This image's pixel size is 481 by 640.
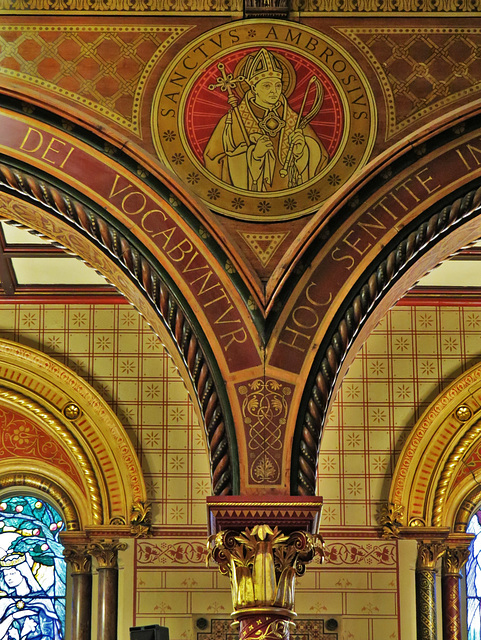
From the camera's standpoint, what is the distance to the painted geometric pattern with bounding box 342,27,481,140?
775cm

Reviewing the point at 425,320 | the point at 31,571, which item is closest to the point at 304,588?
the point at 31,571

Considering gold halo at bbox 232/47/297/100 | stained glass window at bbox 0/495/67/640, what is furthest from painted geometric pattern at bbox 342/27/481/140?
stained glass window at bbox 0/495/67/640

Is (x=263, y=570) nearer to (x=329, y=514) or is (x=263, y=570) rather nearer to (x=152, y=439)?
(x=329, y=514)

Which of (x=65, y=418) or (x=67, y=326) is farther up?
(x=67, y=326)

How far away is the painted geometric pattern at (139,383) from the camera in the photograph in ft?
32.8

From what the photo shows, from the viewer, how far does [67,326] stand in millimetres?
10352

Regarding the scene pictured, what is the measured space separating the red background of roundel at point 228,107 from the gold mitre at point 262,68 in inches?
1.8

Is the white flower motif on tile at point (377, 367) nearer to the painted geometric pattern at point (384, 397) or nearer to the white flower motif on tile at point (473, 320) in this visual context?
the painted geometric pattern at point (384, 397)

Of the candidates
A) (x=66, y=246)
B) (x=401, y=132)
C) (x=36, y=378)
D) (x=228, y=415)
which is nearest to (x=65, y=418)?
(x=36, y=378)

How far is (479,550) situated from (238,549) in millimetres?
3752

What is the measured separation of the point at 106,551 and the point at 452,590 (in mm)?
2638

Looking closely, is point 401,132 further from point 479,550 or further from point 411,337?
point 479,550

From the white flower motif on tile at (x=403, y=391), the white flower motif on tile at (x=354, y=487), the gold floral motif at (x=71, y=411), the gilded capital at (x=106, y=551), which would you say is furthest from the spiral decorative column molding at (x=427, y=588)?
the gold floral motif at (x=71, y=411)

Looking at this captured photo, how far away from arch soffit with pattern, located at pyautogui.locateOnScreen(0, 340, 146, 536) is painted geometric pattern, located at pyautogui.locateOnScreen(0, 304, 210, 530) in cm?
11
